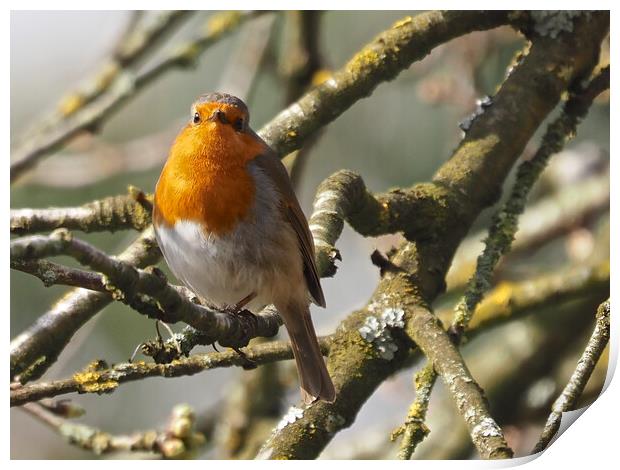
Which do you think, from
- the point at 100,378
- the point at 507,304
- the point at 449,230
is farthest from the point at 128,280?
the point at 507,304

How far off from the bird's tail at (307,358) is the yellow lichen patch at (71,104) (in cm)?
92

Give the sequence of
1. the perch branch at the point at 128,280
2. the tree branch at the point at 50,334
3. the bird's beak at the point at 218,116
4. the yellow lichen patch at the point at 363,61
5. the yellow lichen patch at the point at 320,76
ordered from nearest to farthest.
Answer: the perch branch at the point at 128,280, the tree branch at the point at 50,334, the bird's beak at the point at 218,116, the yellow lichen patch at the point at 363,61, the yellow lichen patch at the point at 320,76

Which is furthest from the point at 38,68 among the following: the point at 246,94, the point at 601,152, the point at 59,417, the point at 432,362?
the point at 601,152

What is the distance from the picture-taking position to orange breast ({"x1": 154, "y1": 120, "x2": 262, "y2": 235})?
5.98 ft

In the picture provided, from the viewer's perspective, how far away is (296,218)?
6.47 feet

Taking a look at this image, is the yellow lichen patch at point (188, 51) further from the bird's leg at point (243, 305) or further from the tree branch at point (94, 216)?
the bird's leg at point (243, 305)

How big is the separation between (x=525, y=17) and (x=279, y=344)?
1.18m

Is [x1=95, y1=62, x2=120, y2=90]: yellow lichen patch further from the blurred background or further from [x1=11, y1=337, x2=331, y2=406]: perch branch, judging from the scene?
[x1=11, y1=337, x2=331, y2=406]: perch branch

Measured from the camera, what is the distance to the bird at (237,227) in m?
1.83

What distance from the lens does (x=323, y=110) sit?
2230mm

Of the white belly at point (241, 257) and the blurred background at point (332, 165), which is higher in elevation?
the blurred background at point (332, 165)

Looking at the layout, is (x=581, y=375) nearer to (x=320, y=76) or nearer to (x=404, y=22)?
(x=404, y=22)

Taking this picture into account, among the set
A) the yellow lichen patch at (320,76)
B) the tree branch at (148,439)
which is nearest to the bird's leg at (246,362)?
the tree branch at (148,439)
